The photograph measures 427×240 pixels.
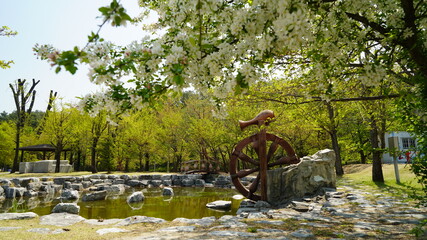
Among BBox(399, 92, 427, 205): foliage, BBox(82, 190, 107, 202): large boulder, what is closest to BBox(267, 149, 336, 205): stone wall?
BBox(399, 92, 427, 205): foliage

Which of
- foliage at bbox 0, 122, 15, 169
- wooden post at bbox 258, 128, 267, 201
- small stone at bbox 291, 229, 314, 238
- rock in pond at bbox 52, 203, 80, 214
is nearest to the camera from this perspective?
small stone at bbox 291, 229, 314, 238

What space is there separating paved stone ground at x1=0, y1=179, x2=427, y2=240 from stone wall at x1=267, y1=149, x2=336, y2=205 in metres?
1.34

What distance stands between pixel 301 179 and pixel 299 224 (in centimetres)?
397

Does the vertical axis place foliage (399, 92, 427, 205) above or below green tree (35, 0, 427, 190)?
below

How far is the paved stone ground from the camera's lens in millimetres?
3852

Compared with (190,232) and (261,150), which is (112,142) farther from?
(190,232)

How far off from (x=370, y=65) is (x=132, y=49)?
7.97ft

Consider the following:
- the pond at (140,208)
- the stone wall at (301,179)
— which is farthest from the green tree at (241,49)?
the pond at (140,208)

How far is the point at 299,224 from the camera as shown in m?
4.63

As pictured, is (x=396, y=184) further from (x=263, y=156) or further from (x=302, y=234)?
(x=302, y=234)

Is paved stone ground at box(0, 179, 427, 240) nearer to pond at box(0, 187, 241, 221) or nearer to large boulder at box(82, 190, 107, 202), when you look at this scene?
pond at box(0, 187, 241, 221)

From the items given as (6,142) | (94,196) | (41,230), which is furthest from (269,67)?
(6,142)

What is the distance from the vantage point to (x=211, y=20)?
3.78 metres

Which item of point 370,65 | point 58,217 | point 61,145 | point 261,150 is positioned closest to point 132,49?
point 370,65
